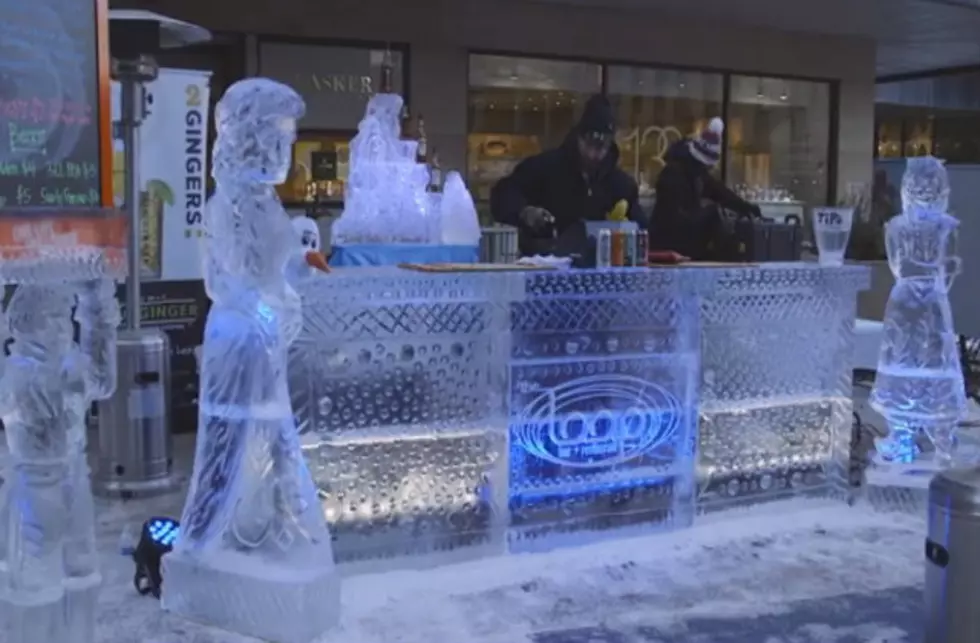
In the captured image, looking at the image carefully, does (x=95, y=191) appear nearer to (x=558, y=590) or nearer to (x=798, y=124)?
(x=558, y=590)

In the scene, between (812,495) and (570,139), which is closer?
(812,495)

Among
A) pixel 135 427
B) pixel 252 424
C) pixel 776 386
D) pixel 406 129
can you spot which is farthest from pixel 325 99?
pixel 252 424

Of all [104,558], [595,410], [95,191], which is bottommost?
[104,558]

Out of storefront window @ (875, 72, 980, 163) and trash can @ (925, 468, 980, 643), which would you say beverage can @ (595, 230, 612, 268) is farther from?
storefront window @ (875, 72, 980, 163)

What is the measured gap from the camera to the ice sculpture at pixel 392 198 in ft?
14.7

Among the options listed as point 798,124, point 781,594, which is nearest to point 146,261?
point 781,594

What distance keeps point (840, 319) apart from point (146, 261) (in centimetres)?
383

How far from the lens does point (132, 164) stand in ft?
18.4

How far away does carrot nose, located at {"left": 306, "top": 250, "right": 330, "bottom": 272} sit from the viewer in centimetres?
392

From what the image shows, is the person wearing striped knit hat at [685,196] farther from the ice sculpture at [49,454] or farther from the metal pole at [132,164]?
the ice sculpture at [49,454]

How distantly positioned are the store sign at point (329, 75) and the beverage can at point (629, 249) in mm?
5189

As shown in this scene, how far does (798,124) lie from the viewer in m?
12.3

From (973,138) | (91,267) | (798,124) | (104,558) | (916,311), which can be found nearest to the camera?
(91,267)

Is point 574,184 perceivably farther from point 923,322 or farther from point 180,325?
point 180,325
